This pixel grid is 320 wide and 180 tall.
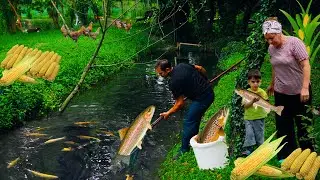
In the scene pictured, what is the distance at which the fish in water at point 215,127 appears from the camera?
216 inches

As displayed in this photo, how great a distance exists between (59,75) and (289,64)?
10378mm

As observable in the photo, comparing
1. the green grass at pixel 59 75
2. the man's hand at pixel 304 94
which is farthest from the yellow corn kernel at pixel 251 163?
the green grass at pixel 59 75

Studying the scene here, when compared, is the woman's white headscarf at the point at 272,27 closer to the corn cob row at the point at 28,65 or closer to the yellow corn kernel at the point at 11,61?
the corn cob row at the point at 28,65

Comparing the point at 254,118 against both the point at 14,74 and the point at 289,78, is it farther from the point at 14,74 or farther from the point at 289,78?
the point at 14,74

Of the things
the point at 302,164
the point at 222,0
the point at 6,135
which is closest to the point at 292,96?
the point at 302,164

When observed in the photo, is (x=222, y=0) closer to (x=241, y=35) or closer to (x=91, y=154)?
(x=241, y=35)

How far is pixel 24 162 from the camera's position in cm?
824

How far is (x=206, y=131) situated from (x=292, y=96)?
4.01 feet

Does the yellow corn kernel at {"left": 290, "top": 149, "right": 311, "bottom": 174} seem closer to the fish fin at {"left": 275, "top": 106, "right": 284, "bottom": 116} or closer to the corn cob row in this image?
the fish fin at {"left": 275, "top": 106, "right": 284, "bottom": 116}

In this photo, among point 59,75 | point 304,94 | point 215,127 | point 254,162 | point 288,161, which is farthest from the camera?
point 59,75

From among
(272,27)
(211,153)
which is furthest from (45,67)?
(211,153)

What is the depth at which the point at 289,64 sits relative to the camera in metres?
5.05

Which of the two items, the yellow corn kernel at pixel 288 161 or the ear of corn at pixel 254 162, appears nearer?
the ear of corn at pixel 254 162

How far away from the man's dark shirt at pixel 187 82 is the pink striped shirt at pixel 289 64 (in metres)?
1.46
